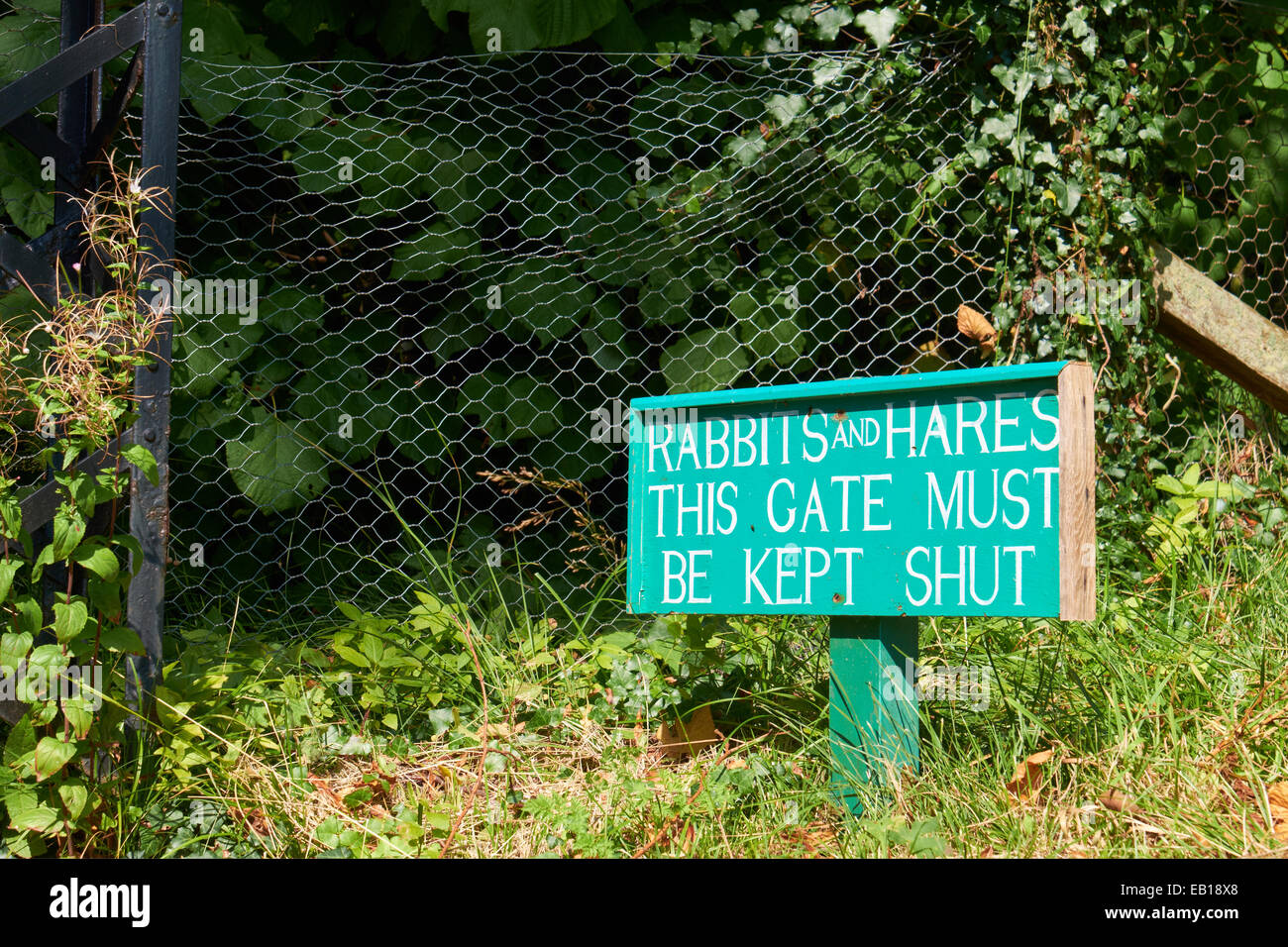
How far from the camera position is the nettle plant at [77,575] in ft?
6.19

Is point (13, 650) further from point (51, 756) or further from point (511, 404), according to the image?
point (511, 404)

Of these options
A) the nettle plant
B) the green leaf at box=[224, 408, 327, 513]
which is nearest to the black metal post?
the nettle plant

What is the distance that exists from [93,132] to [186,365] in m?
0.82

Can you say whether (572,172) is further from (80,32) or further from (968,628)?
(968,628)

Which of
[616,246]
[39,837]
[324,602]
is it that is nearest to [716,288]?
[616,246]

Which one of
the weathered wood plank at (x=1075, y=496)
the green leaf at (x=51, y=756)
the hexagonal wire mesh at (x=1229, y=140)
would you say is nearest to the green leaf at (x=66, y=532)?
the green leaf at (x=51, y=756)

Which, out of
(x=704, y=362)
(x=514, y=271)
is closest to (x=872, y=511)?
(x=704, y=362)

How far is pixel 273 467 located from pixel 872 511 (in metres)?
1.73

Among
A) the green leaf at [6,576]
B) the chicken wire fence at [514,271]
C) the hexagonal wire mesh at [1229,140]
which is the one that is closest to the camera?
the green leaf at [6,576]

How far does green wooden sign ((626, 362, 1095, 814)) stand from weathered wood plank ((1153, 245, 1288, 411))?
172 centimetres

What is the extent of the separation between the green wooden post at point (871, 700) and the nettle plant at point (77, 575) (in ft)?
4.31

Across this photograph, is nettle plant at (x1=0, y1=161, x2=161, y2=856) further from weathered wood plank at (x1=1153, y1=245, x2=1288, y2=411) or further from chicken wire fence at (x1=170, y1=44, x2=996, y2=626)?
weathered wood plank at (x1=1153, y1=245, x2=1288, y2=411)

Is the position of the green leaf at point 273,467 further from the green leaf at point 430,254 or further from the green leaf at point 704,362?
the green leaf at point 704,362

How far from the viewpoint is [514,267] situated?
326 centimetres
